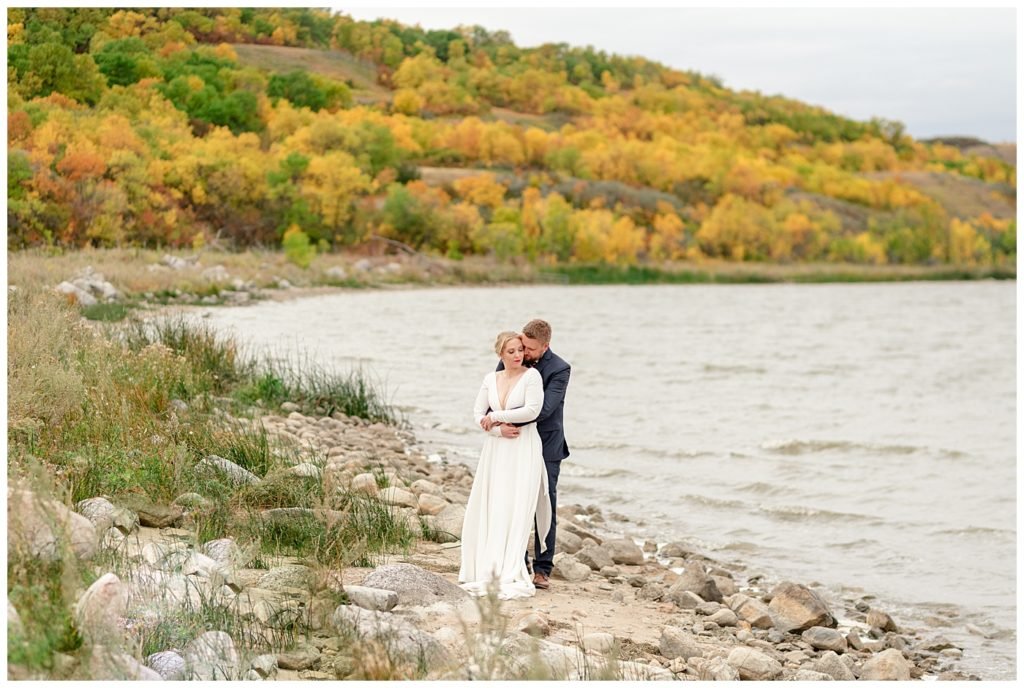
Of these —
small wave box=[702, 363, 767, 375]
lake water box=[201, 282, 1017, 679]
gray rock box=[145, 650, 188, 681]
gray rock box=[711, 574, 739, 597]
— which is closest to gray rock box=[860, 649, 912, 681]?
lake water box=[201, 282, 1017, 679]

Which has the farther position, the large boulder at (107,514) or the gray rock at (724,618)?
the gray rock at (724,618)

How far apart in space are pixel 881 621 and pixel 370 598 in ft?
12.8

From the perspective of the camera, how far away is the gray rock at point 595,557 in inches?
329

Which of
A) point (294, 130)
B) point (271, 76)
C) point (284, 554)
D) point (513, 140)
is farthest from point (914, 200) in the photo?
point (284, 554)

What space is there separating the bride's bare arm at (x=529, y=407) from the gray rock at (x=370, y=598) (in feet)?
4.33

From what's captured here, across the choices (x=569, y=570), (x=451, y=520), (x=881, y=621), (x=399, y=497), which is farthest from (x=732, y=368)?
(x=569, y=570)

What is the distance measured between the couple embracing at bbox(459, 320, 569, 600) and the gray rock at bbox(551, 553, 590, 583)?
0.86 m

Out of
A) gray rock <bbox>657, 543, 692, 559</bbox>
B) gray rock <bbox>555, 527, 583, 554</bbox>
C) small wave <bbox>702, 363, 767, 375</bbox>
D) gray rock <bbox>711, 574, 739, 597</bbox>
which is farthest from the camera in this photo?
small wave <bbox>702, 363, 767, 375</bbox>

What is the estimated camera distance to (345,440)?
11.8 m

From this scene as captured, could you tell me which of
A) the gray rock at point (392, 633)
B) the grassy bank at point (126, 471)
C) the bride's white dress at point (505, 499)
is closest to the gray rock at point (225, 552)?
the grassy bank at point (126, 471)

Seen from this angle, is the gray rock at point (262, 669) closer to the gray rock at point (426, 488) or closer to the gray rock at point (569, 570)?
the gray rock at point (569, 570)

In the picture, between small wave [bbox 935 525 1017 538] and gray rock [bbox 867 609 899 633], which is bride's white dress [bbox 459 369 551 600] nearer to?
gray rock [bbox 867 609 899 633]

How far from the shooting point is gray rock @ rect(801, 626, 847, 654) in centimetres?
699

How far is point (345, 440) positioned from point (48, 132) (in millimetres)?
Result: 6981
